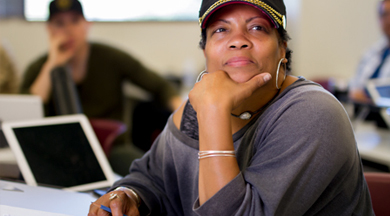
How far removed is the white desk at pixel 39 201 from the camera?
86 centimetres

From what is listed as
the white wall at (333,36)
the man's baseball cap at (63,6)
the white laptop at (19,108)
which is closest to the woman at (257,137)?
the white laptop at (19,108)

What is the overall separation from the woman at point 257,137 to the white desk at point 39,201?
0.21ft

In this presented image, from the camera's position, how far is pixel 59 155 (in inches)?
52.2

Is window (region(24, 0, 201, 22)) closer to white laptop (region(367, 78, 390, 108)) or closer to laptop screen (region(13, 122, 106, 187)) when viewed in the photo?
white laptop (region(367, 78, 390, 108))

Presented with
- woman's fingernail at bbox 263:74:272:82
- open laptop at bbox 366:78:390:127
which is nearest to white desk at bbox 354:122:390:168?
open laptop at bbox 366:78:390:127

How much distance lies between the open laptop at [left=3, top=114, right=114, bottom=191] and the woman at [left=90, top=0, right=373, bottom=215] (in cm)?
27

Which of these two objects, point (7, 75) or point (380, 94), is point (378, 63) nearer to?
point (380, 94)

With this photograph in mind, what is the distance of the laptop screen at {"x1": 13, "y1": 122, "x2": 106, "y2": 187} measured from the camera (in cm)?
127

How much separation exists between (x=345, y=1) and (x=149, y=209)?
4.70 m

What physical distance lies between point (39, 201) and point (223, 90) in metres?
0.52

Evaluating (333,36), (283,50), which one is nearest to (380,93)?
(283,50)

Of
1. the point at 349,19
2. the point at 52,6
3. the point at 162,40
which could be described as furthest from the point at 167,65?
the point at 349,19

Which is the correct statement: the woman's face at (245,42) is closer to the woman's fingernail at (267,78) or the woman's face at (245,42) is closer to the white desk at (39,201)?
the woman's fingernail at (267,78)

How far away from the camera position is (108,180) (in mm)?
1335
